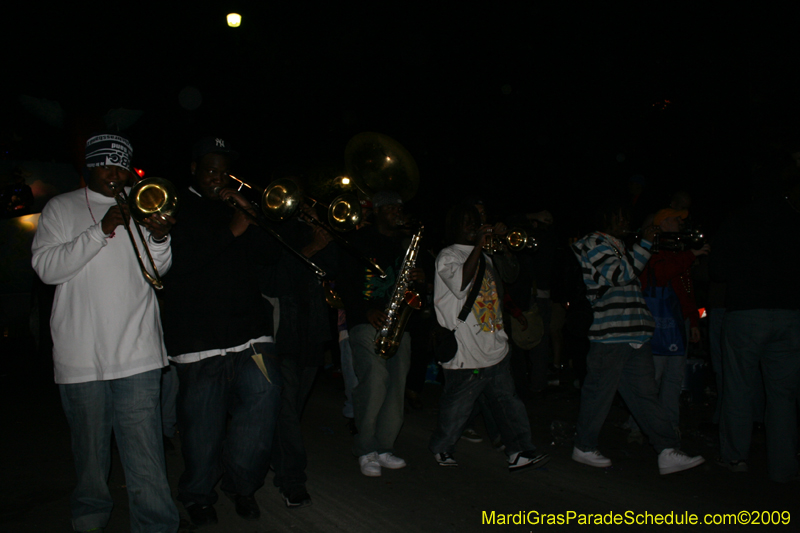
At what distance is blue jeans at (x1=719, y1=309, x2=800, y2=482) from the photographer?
419cm

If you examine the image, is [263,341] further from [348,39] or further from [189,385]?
[348,39]

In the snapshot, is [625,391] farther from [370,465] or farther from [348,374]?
[348,374]

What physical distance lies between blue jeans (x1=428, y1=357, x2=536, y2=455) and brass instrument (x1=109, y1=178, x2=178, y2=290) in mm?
2393

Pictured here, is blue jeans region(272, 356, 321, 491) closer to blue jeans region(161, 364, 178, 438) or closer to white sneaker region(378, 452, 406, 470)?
white sneaker region(378, 452, 406, 470)

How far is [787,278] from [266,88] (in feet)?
42.9

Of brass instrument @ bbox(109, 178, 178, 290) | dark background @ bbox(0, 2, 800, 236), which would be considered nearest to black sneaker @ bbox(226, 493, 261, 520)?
brass instrument @ bbox(109, 178, 178, 290)

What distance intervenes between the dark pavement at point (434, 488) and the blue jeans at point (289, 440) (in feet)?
0.65

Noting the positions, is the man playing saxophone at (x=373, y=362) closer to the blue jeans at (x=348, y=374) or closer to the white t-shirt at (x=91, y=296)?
the blue jeans at (x=348, y=374)

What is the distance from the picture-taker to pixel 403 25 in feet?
41.2

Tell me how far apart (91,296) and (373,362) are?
2.13 m

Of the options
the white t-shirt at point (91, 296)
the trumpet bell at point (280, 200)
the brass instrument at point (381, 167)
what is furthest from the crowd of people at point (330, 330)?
the brass instrument at point (381, 167)

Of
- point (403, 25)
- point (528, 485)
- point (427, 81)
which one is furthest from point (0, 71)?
point (528, 485)

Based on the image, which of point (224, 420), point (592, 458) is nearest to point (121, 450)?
point (224, 420)

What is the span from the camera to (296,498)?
3719 mm
